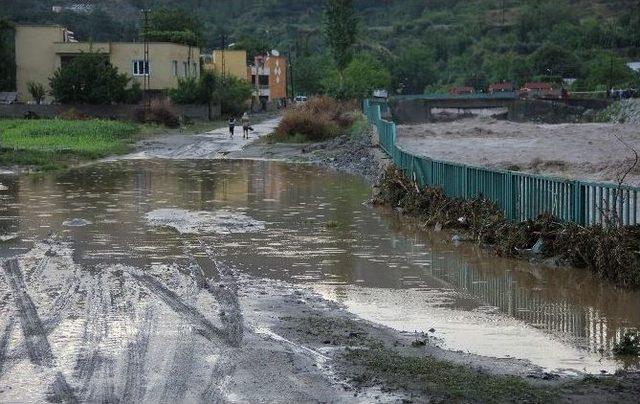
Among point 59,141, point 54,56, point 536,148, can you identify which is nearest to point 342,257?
point 59,141

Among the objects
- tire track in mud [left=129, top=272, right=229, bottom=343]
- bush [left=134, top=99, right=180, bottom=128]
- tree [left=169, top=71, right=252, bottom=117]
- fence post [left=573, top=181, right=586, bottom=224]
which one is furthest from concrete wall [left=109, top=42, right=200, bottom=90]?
tire track in mud [left=129, top=272, right=229, bottom=343]

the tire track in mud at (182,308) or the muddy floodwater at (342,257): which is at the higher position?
the tire track in mud at (182,308)

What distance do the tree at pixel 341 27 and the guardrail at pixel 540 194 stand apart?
88.0 m

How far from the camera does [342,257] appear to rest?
17688 millimetres

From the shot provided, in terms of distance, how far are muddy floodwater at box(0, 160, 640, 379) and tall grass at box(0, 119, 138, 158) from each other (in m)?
16.5

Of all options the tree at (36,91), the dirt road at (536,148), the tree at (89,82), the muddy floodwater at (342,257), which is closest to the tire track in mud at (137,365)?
the muddy floodwater at (342,257)

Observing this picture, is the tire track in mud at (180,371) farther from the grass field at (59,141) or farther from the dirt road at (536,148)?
the grass field at (59,141)

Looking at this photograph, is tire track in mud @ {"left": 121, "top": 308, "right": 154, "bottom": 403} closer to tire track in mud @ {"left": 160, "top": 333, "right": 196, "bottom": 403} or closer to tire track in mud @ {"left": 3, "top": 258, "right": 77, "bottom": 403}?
tire track in mud @ {"left": 160, "top": 333, "right": 196, "bottom": 403}

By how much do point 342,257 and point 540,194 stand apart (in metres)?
3.57

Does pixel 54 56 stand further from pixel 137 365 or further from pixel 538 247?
pixel 137 365

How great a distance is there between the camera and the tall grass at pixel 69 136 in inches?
1911

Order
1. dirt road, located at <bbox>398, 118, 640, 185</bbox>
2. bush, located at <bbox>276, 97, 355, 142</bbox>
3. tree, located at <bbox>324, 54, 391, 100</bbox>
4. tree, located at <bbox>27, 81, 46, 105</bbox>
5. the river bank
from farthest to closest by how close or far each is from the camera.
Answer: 1. tree, located at <bbox>324, 54, 391, 100</bbox>
2. tree, located at <bbox>27, 81, 46, 105</bbox>
3. bush, located at <bbox>276, 97, 355, 142</bbox>
4. dirt road, located at <bbox>398, 118, 640, 185</bbox>
5. the river bank

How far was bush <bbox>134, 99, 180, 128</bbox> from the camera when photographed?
71375 mm

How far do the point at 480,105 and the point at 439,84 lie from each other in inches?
2827
